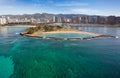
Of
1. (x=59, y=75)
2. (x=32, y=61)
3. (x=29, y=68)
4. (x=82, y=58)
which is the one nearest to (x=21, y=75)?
(x=29, y=68)

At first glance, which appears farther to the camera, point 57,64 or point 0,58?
point 0,58

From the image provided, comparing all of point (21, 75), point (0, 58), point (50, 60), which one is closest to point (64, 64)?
point (50, 60)

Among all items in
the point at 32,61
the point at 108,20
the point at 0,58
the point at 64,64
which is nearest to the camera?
the point at 64,64

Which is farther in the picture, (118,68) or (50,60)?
(50,60)

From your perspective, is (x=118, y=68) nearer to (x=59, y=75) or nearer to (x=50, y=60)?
(x=59, y=75)

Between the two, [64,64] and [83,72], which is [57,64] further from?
[83,72]

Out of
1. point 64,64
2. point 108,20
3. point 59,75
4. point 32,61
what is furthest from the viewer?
point 108,20

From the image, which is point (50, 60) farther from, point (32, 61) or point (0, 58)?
point (0, 58)

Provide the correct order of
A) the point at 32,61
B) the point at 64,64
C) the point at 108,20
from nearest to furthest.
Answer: the point at 64,64
the point at 32,61
the point at 108,20

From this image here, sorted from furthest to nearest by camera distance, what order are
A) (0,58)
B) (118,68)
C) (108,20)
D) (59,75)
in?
(108,20) → (0,58) → (118,68) → (59,75)
